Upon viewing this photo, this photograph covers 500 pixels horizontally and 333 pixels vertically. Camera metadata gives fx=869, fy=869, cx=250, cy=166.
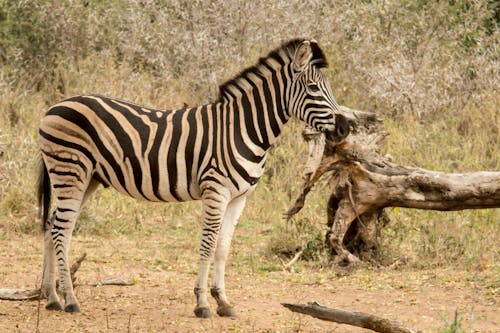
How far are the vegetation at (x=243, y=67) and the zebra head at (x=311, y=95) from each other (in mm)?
3084

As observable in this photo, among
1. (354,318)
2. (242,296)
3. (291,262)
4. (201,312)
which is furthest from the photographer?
(291,262)

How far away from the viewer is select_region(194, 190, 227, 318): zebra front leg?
655cm

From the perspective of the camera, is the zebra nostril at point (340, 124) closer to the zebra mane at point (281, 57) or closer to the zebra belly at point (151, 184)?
the zebra mane at point (281, 57)

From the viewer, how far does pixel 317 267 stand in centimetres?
841

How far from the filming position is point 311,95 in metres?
6.79

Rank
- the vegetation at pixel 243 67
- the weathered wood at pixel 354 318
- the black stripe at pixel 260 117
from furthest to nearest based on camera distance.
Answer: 1. the vegetation at pixel 243 67
2. the black stripe at pixel 260 117
3. the weathered wood at pixel 354 318

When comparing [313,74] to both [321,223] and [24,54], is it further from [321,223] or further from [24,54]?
[24,54]

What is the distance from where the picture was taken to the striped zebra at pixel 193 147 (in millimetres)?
6672

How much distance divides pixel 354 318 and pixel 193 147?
6.97ft

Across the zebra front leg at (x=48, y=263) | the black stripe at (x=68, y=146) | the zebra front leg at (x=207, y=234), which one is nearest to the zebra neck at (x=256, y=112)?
the zebra front leg at (x=207, y=234)

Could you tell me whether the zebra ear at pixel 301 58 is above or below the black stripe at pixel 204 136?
above

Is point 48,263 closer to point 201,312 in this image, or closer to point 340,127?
point 201,312

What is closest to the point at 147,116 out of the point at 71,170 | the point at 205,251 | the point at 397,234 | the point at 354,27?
the point at 71,170

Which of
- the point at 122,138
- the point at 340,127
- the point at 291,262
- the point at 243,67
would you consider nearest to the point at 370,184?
the point at 291,262
